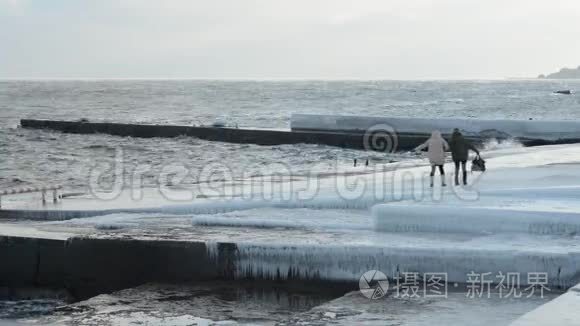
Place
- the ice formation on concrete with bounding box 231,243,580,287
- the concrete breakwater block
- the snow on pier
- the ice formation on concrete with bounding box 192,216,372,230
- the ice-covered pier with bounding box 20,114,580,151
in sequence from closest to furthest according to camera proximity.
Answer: the ice formation on concrete with bounding box 231,243,580,287
the snow on pier
the concrete breakwater block
the ice formation on concrete with bounding box 192,216,372,230
the ice-covered pier with bounding box 20,114,580,151

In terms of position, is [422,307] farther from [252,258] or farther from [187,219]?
[187,219]

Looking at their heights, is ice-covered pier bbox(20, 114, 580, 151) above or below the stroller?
above

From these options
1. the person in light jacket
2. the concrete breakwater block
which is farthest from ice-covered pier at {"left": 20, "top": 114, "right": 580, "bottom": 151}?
the concrete breakwater block

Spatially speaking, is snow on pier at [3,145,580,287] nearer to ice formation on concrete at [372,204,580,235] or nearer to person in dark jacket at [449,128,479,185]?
ice formation on concrete at [372,204,580,235]

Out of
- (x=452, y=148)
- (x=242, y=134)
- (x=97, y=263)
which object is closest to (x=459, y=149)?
(x=452, y=148)

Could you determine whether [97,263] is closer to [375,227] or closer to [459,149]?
[375,227]

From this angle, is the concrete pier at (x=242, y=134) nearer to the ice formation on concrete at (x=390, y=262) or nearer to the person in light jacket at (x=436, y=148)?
the person in light jacket at (x=436, y=148)

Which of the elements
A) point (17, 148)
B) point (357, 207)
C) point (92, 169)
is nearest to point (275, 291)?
point (357, 207)

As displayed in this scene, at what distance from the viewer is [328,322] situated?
9.44 metres

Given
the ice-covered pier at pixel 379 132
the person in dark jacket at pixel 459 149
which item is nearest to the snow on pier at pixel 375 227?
the person in dark jacket at pixel 459 149

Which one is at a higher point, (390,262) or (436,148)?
(436,148)

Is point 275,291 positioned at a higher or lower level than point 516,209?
lower

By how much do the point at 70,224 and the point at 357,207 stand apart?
459cm

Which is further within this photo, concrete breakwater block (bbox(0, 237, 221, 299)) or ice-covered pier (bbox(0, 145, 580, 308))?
concrete breakwater block (bbox(0, 237, 221, 299))
